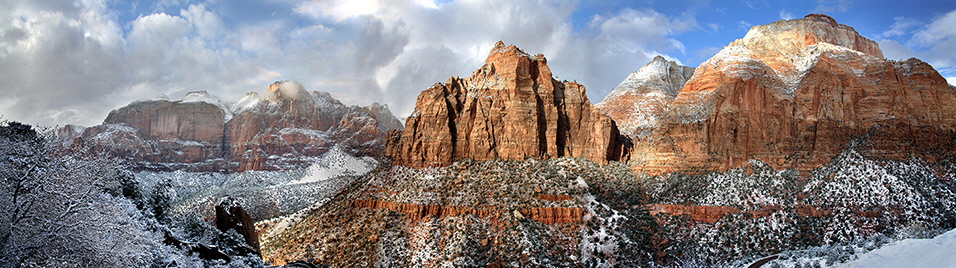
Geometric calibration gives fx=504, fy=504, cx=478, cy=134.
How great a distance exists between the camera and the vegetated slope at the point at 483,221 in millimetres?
53969

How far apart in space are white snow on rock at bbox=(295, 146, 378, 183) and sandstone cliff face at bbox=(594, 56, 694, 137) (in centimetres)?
6402

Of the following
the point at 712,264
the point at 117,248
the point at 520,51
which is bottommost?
the point at 712,264

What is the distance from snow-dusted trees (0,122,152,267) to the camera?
1394cm

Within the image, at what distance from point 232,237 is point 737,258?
47.2m

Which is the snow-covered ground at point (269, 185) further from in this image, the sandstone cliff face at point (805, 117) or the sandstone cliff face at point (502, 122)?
the sandstone cliff face at point (805, 117)

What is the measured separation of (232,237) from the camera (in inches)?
1284

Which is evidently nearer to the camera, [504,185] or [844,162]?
[844,162]

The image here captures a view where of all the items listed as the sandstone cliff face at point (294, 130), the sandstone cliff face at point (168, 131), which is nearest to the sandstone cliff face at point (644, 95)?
the sandstone cliff face at point (294, 130)

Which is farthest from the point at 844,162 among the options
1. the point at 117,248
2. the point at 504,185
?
the point at 117,248

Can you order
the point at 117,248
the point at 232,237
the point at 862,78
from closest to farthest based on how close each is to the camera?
the point at 117,248
the point at 232,237
the point at 862,78

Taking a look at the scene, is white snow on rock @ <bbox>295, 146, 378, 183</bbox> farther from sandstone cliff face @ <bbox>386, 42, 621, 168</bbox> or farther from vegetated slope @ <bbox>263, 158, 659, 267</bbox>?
vegetated slope @ <bbox>263, 158, 659, 267</bbox>

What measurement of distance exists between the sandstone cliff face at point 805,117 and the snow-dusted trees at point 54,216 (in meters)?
64.3

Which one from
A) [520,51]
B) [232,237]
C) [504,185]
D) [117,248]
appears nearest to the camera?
[117,248]

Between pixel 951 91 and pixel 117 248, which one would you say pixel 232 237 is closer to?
pixel 117 248
